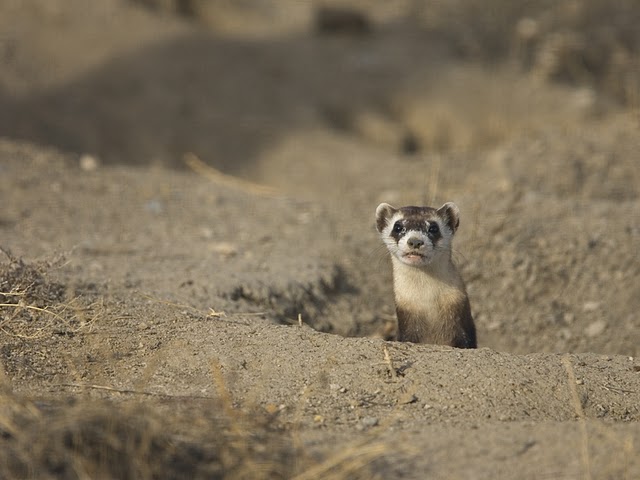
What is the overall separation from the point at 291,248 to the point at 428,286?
164 cm

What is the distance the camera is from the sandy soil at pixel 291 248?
133 inches

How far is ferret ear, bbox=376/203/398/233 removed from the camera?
18.2ft

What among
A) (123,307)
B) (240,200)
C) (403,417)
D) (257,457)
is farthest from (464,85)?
(257,457)

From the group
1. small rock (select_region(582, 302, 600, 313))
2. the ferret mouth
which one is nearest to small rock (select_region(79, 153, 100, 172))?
the ferret mouth

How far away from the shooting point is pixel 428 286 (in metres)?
5.29

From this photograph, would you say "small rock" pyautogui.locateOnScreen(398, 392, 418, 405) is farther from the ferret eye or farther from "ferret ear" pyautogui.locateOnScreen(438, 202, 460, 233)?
"ferret ear" pyautogui.locateOnScreen(438, 202, 460, 233)

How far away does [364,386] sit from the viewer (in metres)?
4.25

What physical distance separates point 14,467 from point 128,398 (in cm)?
97

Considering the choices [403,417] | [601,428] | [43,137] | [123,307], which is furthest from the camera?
[43,137]

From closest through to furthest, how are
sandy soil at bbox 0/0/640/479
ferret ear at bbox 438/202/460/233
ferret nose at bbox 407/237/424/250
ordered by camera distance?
sandy soil at bbox 0/0/640/479 → ferret nose at bbox 407/237/424/250 → ferret ear at bbox 438/202/460/233

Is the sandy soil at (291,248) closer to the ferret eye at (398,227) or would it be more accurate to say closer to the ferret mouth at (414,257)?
the ferret mouth at (414,257)

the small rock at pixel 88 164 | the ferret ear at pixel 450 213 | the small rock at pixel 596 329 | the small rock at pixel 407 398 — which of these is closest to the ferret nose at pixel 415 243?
the ferret ear at pixel 450 213

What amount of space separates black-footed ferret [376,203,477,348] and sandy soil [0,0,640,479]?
0.56 meters

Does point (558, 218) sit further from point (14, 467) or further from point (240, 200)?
point (14, 467)
